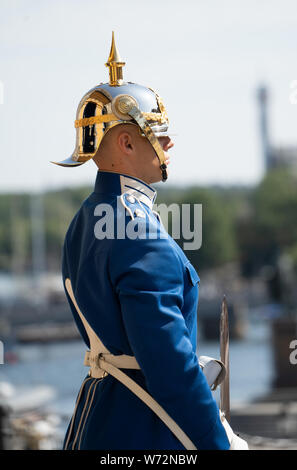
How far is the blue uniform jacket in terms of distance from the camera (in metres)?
2.46

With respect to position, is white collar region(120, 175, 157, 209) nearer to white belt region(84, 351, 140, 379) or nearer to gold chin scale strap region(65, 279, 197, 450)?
gold chin scale strap region(65, 279, 197, 450)

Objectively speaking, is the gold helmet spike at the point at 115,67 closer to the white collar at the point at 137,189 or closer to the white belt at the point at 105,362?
the white collar at the point at 137,189

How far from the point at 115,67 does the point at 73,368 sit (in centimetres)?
4086

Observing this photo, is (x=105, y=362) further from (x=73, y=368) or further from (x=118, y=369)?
(x=73, y=368)

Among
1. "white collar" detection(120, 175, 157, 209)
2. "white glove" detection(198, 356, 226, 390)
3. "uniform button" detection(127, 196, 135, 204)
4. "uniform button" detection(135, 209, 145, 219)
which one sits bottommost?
"white glove" detection(198, 356, 226, 390)

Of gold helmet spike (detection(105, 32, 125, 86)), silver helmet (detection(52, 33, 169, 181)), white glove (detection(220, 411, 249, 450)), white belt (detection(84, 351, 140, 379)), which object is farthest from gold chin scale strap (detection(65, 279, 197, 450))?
gold helmet spike (detection(105, 32, 125, 86))

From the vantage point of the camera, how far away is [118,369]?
2.65 metres

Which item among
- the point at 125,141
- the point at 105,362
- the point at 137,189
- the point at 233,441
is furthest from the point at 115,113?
the point at 233,441

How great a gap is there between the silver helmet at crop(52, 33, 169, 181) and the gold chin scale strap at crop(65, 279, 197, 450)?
47cm

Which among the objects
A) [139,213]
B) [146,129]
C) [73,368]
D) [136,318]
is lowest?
[73,368]

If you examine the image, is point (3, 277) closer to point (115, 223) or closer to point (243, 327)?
point (243, 327)

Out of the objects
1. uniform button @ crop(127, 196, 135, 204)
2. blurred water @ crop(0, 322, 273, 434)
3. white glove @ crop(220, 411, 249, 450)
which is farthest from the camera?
blurred water @ crop(0, 322, 273, 434)

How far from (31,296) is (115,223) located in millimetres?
60079

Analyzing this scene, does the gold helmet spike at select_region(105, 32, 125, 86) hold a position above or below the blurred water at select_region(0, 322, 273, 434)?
above
